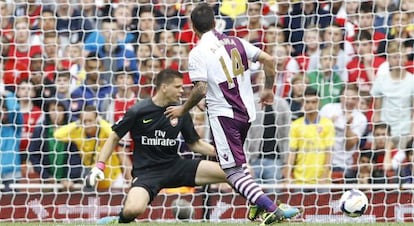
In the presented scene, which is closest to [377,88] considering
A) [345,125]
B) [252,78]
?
[345,125]

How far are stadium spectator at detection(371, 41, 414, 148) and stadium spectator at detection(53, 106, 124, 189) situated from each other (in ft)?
10.8

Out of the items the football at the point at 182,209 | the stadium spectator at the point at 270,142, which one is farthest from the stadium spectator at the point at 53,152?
the stadium spectator at the point at 270,142

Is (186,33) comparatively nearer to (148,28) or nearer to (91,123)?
(148,28)

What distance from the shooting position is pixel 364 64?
12.9 metres

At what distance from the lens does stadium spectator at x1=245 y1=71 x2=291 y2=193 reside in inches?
490

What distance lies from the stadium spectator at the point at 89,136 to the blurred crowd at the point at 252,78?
0.05ft

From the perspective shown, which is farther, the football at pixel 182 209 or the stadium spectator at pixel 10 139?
the stadium spectator at pixel 10 139

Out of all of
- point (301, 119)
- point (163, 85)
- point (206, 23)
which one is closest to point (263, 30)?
point (301, 119)

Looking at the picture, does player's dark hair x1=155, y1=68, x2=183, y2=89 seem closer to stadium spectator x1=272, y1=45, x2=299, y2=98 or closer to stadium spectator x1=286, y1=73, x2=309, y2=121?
stadium spectator x1=286, y1=73, x2=309, y2=121

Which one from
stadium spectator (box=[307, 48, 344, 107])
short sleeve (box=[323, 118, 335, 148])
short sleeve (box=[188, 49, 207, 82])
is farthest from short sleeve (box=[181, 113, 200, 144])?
stadium spectator (box=[307, 48, 344, 107])

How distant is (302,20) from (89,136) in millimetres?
3066

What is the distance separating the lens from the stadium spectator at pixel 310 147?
484 inches

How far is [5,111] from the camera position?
1275 centimetres

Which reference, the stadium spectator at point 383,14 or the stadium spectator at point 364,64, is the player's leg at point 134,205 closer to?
the stadium spectator at point 364,64
